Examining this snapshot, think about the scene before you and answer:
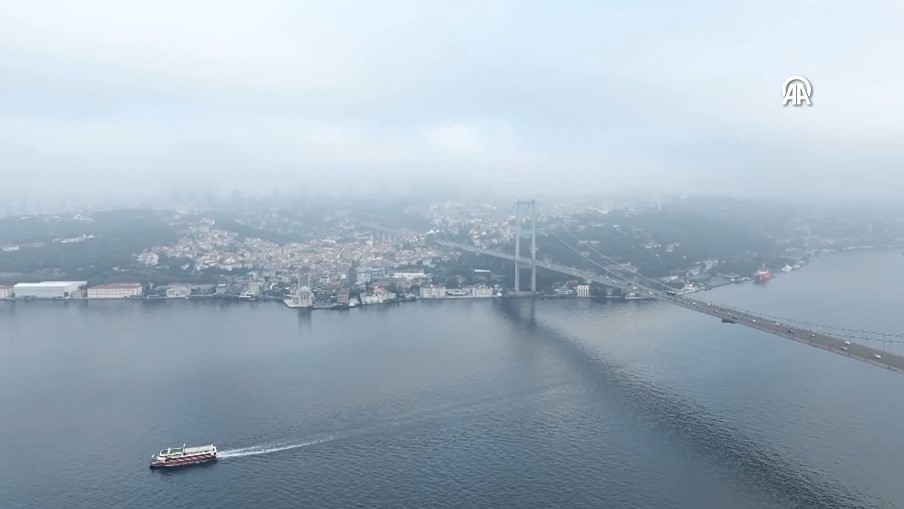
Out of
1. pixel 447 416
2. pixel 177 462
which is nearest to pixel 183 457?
pixel 177 462

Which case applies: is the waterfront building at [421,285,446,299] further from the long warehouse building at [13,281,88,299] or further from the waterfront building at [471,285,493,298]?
the long warehouse building at [13,281,88,299]

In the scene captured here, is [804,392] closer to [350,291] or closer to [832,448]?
[832,448]

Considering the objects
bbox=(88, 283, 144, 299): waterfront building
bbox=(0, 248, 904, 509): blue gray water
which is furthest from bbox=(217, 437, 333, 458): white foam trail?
bbox=(88, 283, 144, 299): waterfront building

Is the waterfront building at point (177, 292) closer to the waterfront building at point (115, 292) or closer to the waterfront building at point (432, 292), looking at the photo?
the waterfront building at point (115, 292)

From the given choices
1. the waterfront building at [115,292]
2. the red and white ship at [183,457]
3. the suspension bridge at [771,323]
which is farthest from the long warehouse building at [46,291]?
the red and white ship at [183,457]

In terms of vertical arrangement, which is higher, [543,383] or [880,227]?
[880,227]

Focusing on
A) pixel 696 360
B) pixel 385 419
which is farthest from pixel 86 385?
pixel 696 360

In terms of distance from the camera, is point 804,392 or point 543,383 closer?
point 804,392
